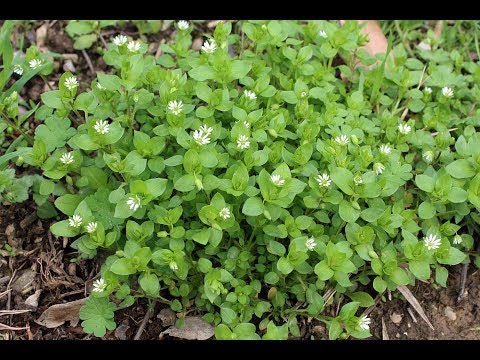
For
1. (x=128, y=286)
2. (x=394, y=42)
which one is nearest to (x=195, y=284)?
(x=128, y=286)

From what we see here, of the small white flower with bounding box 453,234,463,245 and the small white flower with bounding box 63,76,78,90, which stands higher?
the small white flower with bounding box 63,76,78,90

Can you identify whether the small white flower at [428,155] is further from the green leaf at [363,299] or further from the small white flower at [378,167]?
the green leaf at [363,299]

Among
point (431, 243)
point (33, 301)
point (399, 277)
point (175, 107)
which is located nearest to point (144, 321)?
point (33, 301)

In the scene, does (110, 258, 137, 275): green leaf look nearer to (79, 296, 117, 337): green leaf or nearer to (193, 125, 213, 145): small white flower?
(79, 296, 117, 337): green leaf

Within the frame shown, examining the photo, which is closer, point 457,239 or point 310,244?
point 310,244

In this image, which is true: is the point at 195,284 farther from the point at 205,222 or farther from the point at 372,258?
the point at 372,258

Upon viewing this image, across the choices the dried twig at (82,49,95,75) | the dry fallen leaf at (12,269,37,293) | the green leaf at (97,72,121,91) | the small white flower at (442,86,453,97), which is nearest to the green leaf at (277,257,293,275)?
the green leaf at (97,72,121,91)

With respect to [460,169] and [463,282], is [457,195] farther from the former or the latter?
[463,282]
